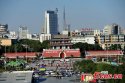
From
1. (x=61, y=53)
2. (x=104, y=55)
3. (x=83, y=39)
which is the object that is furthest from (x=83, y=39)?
(x=104, y=55)

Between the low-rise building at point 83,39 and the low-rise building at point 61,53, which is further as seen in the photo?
the low-rise building at point 83,39

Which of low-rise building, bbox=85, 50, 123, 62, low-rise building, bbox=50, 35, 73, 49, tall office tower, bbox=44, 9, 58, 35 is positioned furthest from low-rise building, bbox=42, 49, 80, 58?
tall office tower, bbox=44, 9, 58, 35

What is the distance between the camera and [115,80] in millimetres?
14078

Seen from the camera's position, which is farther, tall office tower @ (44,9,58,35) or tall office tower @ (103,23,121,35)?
tall office tower @ (44,9,58,35)

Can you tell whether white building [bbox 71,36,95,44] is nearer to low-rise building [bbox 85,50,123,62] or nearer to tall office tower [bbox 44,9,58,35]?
low-rise building [bbox 85,50,123,62]

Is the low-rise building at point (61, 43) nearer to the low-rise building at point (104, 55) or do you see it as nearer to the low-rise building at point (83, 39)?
the low-rise building at point (104, 55)

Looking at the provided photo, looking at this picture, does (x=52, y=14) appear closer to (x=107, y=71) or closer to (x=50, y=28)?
(x=50, y=28)

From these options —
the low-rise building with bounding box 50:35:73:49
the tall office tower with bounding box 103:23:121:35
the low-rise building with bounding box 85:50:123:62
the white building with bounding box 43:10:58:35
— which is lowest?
the low-rise building with bounding box 85:50:123:62

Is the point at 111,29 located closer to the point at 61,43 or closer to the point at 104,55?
the point at 61,43

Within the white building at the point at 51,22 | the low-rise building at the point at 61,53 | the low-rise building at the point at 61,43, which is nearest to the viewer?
the low-rise building at the point at 61,53

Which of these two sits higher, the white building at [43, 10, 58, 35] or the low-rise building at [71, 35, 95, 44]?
the white building at [43, 10, 58, 35]

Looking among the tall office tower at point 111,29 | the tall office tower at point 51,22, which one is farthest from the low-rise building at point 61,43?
the tall office tower at point 51,22

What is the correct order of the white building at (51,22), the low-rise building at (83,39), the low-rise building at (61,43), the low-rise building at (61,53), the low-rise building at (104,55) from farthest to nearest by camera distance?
the white building at (51,22) → the low-rise building at (83,39) → the low-rise building at (61,43) → the low-rise building at (61,53) → the low-rise building at (104,55)

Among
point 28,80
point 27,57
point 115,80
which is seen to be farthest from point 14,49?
point 115,80
